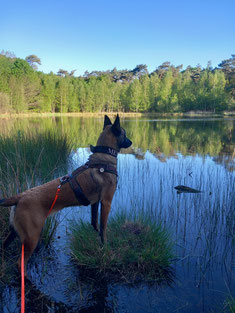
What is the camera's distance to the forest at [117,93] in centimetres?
7111

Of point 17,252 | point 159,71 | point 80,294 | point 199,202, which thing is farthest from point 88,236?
point 159,71

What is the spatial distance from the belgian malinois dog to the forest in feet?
219

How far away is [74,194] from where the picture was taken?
3039 millimetres

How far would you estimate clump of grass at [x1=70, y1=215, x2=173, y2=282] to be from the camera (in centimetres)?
333

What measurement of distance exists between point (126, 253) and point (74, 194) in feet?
4.26

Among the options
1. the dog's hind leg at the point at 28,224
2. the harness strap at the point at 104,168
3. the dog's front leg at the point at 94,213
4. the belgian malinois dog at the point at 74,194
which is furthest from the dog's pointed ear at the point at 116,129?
the dog's hind leg at the point at 28,224

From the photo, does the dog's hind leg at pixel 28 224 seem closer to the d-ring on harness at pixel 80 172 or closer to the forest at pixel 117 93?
the d-ring on harness at pixel 80 172

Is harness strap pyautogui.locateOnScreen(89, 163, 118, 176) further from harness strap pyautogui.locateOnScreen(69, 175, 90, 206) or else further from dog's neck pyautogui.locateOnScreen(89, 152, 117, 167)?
harness strap pyautogui.locateOnScreen(69, 175, 90, 206)

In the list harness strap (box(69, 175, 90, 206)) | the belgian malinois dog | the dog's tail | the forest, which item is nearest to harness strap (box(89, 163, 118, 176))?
the belgian malinois dog

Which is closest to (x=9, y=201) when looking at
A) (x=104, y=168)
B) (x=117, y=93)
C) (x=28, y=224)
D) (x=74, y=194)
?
(x=28, y=224)

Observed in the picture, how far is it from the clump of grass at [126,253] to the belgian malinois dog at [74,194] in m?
0.25

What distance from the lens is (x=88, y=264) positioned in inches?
136

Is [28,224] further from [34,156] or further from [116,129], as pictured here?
[34,156]

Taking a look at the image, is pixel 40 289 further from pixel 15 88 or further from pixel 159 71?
pixel 159 71
